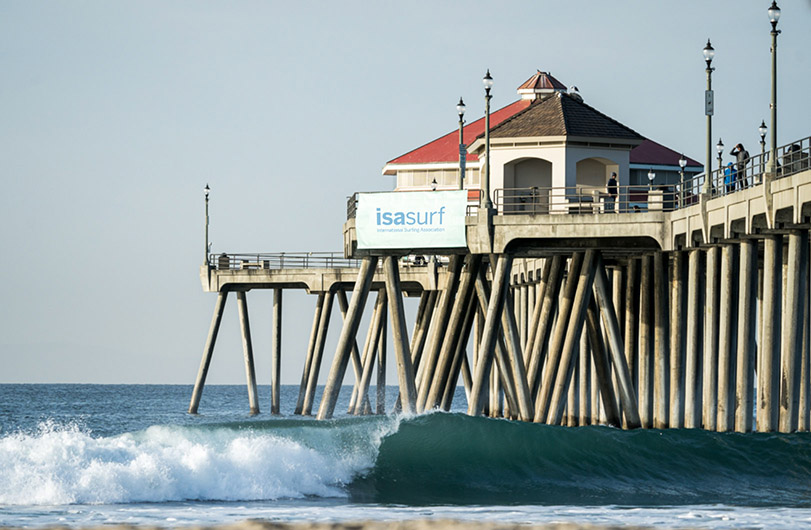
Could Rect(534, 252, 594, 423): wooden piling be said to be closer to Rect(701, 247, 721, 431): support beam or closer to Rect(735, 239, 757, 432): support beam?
Rect(701, 247, 721, 431): support beam

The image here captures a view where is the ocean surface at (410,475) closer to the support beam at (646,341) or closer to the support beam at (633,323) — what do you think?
the support beam at (646,341)

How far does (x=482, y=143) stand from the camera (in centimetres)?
3744

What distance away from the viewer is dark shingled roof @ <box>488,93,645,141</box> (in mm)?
35750

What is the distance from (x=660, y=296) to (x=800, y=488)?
813 cm

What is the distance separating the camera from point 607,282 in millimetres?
32906

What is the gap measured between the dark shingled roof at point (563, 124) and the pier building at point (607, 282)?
6 centimetres

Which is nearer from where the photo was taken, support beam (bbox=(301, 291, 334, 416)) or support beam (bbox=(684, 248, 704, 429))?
support beam (bbox=(684, 248, 704, 429))

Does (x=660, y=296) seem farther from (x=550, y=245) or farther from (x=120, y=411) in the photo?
(x=120, y=411)

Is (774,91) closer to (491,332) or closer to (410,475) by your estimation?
(491,332)

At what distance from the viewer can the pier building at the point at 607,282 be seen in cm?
2527

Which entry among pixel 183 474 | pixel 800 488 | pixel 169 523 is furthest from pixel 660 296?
pixel 169 523

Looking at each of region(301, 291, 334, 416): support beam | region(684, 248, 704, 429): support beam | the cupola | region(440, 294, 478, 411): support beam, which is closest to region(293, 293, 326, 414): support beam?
region(301, 291, 334, 416): support beam

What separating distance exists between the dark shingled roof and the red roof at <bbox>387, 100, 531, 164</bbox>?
12.2 metres

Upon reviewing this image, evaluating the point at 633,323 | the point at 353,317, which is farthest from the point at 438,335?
the point at 633,323
